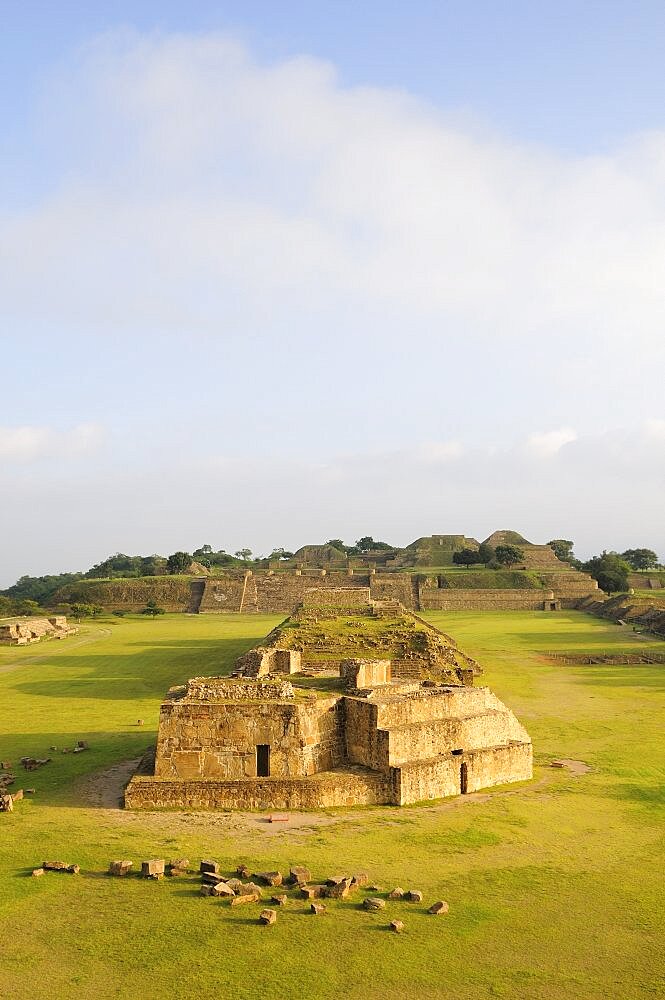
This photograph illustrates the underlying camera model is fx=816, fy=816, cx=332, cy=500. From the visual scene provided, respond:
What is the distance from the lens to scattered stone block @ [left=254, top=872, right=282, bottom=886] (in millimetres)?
13336

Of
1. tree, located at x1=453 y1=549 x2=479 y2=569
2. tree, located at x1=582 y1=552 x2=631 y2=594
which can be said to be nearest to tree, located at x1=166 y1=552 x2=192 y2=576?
tree, located at x1=453 y1=549 x2=479 y2=569

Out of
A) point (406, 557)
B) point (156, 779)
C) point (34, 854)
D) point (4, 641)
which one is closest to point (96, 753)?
point (156, 779)

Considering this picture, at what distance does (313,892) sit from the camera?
42.2 ft

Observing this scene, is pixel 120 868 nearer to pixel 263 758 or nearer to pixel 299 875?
pixel 299 875

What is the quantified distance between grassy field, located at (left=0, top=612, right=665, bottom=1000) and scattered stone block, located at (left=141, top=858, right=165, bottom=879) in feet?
0.96

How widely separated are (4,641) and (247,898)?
47.3 metres

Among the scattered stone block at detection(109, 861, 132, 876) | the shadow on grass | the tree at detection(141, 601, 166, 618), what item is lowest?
the scattered stone block at detection(109, 861, 132, 876)

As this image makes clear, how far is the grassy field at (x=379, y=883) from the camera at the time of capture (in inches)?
417

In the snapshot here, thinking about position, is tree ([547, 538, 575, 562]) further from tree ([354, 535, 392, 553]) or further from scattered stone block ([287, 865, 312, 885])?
scattered stone block ([287, 865, 312, 885])

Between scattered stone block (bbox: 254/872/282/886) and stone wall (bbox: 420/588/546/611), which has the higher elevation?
stone wall (bbox: 420/588/546/611)

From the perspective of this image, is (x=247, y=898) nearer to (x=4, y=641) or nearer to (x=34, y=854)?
(x=34, y=854)

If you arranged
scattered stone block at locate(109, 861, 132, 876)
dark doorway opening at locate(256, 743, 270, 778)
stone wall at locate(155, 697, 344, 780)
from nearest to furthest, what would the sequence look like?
scattered stone block at locate(109, 861, 132, 876)
stone wall at locate(155, 697, 344, 780)
dark doorway opening at locate(256, 743, 270, 778)

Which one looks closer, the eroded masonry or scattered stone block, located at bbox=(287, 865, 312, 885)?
scattered stone block, located at bbox=(287, 865, 312, 885)

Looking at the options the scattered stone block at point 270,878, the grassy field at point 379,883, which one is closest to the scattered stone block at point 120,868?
the grassy field at point 379,883
